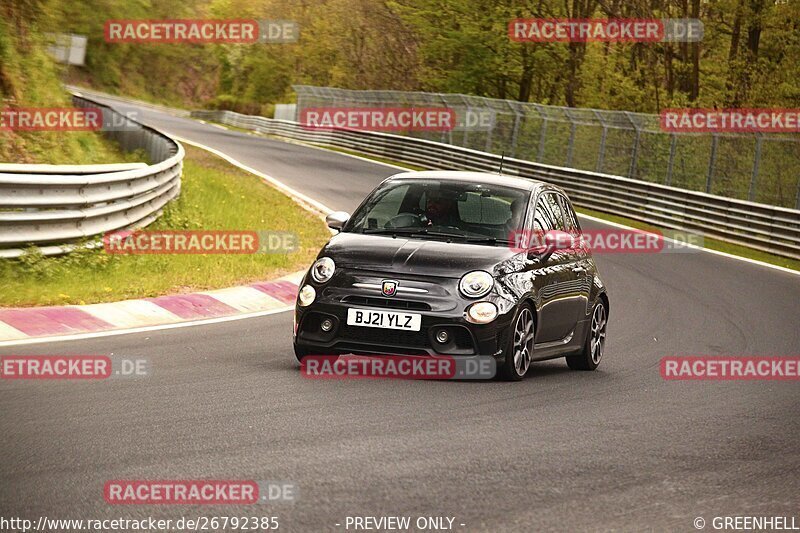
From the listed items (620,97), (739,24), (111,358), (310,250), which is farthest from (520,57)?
(111,358)

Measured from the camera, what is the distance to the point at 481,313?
29.3 feet

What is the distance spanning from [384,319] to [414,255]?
595mm

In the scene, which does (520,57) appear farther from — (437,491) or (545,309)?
(437,491)

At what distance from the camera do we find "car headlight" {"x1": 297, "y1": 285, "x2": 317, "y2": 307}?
9.20m

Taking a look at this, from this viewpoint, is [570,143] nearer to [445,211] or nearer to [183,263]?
[183,263]

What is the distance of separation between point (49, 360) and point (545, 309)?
3.91 meters

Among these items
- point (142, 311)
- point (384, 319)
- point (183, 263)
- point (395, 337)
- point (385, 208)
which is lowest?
point (183, 263)

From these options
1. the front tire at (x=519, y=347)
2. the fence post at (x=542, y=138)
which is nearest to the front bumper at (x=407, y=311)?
the front tire at (x=519, y=347)

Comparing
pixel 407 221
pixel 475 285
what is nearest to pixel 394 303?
pixel 475 285

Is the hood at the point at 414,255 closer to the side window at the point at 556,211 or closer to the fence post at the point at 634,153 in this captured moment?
the side window at the point at 556,211

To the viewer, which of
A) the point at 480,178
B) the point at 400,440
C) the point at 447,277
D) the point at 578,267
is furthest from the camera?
the point at 578,267

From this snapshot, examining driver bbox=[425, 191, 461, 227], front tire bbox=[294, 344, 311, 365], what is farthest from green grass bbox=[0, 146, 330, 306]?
driver bbox=[425, 191, 461, 227]

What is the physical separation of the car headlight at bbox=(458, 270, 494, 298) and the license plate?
1.31 ft

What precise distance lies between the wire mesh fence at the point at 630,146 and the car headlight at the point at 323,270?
2013 centimetres
